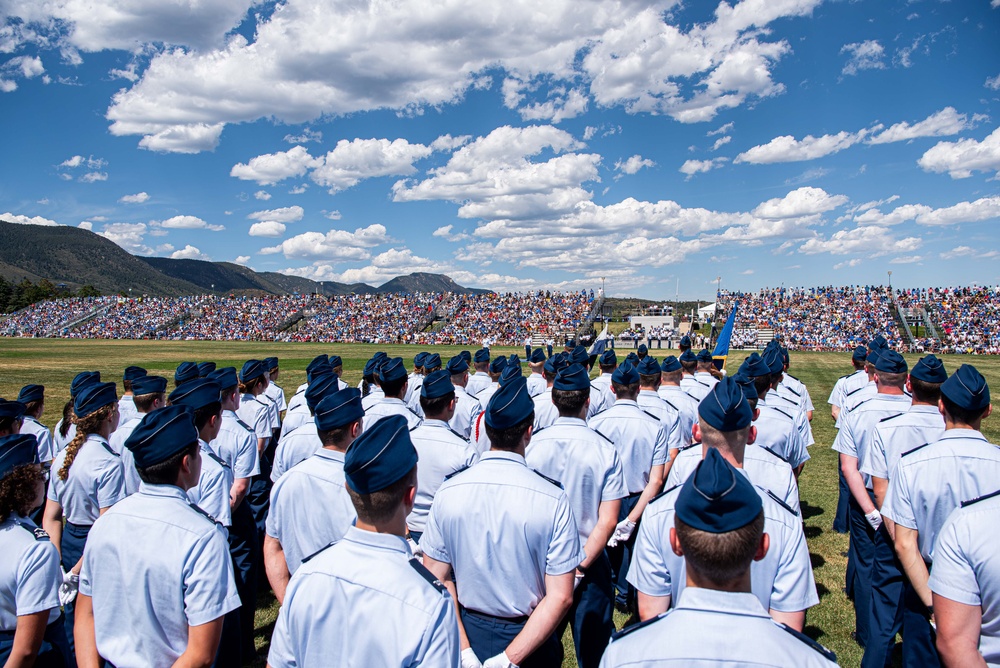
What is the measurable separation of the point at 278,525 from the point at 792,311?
5851cm

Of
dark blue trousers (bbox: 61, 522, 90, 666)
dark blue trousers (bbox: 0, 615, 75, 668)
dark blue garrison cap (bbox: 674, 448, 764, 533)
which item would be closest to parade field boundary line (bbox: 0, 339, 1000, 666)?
dark blue trousers (bbox: 61, 522, 90, 666)

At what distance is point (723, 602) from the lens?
165 cm

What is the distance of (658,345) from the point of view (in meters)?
46.8

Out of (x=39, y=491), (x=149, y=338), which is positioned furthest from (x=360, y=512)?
(x=149, y=338)

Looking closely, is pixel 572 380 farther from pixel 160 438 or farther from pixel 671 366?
pixel 671 366

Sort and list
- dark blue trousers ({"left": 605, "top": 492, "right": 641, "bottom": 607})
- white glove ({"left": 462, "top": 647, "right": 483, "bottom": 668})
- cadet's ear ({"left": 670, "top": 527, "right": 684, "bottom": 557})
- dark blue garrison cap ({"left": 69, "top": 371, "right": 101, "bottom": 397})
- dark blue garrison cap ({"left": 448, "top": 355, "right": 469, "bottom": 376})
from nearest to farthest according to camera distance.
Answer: cadet's ear ({"left": 670, "top": 527, "right": 684, "bottom": 557}) → white glove ({"left": 462, "top": 647, "right": 483, "bottom": 668}) → dark blue trousers ({"left": 605, "top": 492, "right": 641, "bottom": 607}) → dark blue garrison cap ({"left": 69, "top": 371, "right": 101, "bottom": 397}) → dark blue garrison cap ({"left": 448, "top": 355, "right": 469, "bottom": 376})

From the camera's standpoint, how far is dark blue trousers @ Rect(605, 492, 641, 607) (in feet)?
17.4

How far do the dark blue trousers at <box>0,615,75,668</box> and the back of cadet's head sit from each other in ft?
10.0

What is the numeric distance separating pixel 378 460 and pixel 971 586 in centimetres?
249

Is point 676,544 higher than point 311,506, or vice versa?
point 676,544

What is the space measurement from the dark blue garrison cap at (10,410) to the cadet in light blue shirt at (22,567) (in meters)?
2.53

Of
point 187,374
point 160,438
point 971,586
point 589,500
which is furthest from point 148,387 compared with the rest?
point 971,586

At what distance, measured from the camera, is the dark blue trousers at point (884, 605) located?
13.7 feet

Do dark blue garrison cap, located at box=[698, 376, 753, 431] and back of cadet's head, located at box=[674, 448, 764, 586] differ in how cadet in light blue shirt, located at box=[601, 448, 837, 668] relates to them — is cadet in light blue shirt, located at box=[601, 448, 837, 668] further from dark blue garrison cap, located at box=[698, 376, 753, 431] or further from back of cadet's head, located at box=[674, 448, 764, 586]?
dark blue garrison cap, located at box=[698, 376, 753, 431]
